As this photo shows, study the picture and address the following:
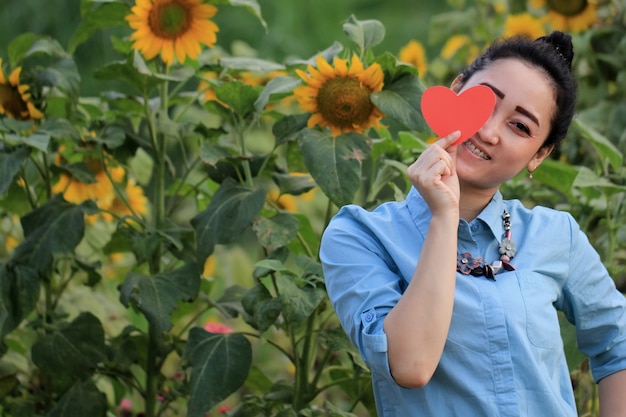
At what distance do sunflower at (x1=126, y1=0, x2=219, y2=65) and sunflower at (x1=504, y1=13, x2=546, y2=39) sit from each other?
1.10 m

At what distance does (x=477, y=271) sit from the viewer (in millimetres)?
1357

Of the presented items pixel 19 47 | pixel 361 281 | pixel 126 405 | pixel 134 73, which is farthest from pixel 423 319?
pixel 126 405

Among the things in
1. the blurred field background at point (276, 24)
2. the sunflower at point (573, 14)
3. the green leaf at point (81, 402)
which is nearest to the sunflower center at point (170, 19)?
the green leaf at point (81, 402)

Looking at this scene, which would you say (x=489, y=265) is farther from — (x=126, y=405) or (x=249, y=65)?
(x=126, y=405)

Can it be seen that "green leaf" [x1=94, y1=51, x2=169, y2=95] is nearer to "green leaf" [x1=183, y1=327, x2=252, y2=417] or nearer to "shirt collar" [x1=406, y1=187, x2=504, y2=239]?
"green leaf" [x1=183, y1=327, x2=252, y2=417]

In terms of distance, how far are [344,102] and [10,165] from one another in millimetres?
577

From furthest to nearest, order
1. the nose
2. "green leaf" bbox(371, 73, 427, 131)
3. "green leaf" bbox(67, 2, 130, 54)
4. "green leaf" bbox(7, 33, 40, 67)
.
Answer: "green leaf" bbox(7, 33, 40, 67) < "green leaf" bbox(67, 2, 130, 54) < "green leaf" bbox(371, 73, 427, 131) < the nose

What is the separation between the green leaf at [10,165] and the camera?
6.35 ft

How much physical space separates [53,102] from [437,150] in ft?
3.68

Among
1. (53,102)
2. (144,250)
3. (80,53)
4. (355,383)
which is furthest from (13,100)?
(80,53)

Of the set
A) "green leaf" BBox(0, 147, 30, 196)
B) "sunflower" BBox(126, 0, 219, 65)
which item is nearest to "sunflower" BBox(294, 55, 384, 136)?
"sunflower" BBox(126, 0, 219, 65)

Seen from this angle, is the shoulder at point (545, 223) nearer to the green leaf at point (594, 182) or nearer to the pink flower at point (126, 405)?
the green leaf at point (594, 182)

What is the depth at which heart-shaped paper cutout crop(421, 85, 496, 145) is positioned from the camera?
4.31 feet

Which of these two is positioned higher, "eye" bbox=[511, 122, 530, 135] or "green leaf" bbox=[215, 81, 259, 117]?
"eye" bbox=[511, 122, 530, 135]
